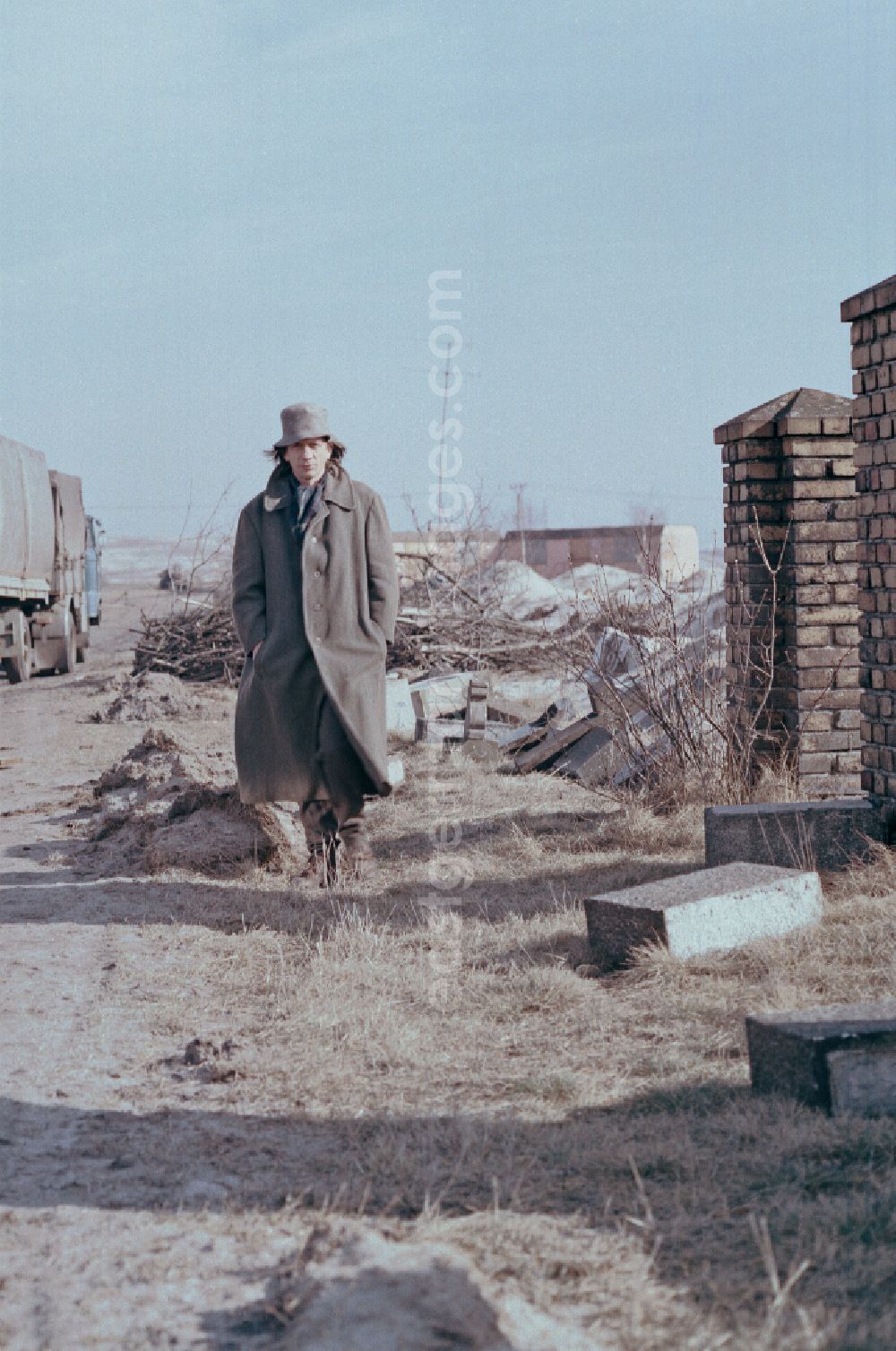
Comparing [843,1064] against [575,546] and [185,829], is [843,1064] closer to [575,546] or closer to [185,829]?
[185,829]

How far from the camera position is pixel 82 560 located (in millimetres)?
22906

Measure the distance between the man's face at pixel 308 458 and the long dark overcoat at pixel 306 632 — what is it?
0.25ft

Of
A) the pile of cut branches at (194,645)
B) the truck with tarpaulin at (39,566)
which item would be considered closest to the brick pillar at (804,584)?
the pile of cut branches at (194,645)

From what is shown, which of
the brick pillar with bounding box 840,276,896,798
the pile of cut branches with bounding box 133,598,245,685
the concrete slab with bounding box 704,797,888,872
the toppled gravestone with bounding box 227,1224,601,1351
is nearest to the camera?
the toppled gravestone with bounding box 227,1224,601,1351

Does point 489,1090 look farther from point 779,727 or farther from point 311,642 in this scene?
point 779,727

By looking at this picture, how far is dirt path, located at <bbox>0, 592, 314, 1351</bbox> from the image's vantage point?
2.63 m

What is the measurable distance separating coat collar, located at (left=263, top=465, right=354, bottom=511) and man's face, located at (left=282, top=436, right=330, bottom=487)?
71 millimetres

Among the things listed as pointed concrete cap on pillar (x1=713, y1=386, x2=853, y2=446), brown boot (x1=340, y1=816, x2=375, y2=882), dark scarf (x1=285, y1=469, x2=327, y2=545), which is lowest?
brown boot (x1=340, y1=816, x2=375, y2=882)

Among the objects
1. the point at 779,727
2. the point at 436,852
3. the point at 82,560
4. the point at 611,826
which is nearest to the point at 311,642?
the point at 436,852

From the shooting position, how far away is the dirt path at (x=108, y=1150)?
8.64 feet

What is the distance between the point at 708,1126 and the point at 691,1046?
672 mm

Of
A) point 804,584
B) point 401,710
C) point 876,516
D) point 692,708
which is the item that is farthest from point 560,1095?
point 401,710

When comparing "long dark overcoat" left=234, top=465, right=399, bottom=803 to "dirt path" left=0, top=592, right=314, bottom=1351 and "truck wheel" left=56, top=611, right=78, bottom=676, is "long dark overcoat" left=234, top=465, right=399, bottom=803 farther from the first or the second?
"truck wheel" left=56, top=611, right=78, bottom=676

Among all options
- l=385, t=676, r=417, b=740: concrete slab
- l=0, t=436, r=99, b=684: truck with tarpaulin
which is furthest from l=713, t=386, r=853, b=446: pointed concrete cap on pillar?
l=0, t=436, r=99, b=684: truck with tarpaulin
